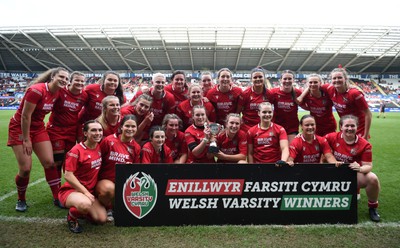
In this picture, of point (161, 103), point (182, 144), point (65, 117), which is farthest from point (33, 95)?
point (182, 144)

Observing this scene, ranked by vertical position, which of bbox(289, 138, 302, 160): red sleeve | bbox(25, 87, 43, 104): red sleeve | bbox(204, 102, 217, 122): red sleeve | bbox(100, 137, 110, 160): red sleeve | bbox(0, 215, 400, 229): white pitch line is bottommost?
bbox(0, 215, 400, 229): white pitch line

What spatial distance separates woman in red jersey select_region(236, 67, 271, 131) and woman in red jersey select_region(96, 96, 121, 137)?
190 centimetres

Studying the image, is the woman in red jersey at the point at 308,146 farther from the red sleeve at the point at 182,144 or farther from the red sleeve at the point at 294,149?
the red sleeve at the point at 182,144

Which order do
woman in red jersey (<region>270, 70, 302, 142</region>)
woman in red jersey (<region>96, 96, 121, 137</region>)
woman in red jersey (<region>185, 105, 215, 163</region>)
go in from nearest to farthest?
woman in red jersey (<region>96, 96, 121, 137</region>)
woman in red jersey (<region>185, 105, 215, 163</region>)
woman in red jersey (<region>270, 70, 302, 142</region>)

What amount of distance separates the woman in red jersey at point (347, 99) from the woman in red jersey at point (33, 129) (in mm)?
3891

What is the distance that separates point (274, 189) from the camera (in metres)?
3.18

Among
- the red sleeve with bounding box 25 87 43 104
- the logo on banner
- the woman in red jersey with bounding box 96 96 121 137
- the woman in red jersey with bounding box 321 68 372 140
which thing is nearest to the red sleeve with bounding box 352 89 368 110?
the woman in red jersey with bounding box 321 68 372 140

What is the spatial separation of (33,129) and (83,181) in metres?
1.14

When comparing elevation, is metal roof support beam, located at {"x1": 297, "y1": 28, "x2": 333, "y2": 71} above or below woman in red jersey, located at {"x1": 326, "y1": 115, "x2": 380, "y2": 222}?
above

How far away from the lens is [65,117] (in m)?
4.13

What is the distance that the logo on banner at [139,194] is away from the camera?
314 cm

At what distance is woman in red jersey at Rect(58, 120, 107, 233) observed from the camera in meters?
3.06

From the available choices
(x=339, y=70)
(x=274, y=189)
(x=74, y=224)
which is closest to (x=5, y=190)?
(x=74, y=224)

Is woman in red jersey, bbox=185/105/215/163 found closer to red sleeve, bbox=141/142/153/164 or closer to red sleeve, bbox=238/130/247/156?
red sleeve, bbox=238/130/247/156
